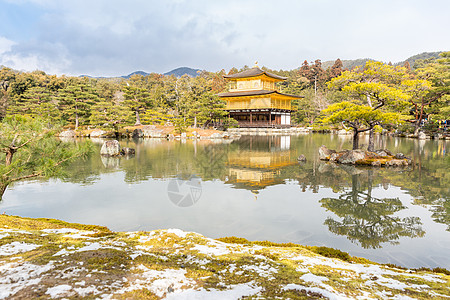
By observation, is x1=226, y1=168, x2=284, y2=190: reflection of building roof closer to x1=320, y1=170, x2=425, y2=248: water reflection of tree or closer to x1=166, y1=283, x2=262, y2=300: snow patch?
x1=320, y1=170, x2=425, y2=248: water reflection of tree

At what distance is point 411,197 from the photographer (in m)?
9.15

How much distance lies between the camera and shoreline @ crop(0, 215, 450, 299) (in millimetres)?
2488

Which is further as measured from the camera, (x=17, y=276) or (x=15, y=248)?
(x=15, y=248)

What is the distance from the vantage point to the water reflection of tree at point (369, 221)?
20.1ft

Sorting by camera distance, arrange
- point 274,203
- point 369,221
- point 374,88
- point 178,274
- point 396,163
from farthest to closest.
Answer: point 374,88
point 396,163
point 274,203
point 369,221
point 178,274

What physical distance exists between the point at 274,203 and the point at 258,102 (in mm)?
35421

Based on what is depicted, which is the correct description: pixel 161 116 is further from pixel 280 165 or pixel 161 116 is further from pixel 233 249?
pixel 233 249

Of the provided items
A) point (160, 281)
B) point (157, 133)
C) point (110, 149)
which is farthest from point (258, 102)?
point (160, 281)

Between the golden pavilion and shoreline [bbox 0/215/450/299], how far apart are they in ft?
126

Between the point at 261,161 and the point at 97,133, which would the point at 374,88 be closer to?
the point at 261,161

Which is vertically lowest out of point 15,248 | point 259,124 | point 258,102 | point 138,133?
point 15,248

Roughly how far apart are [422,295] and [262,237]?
359 centimetres

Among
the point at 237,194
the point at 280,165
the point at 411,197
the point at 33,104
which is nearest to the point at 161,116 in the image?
the point at 33,104

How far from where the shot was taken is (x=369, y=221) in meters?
7.07
